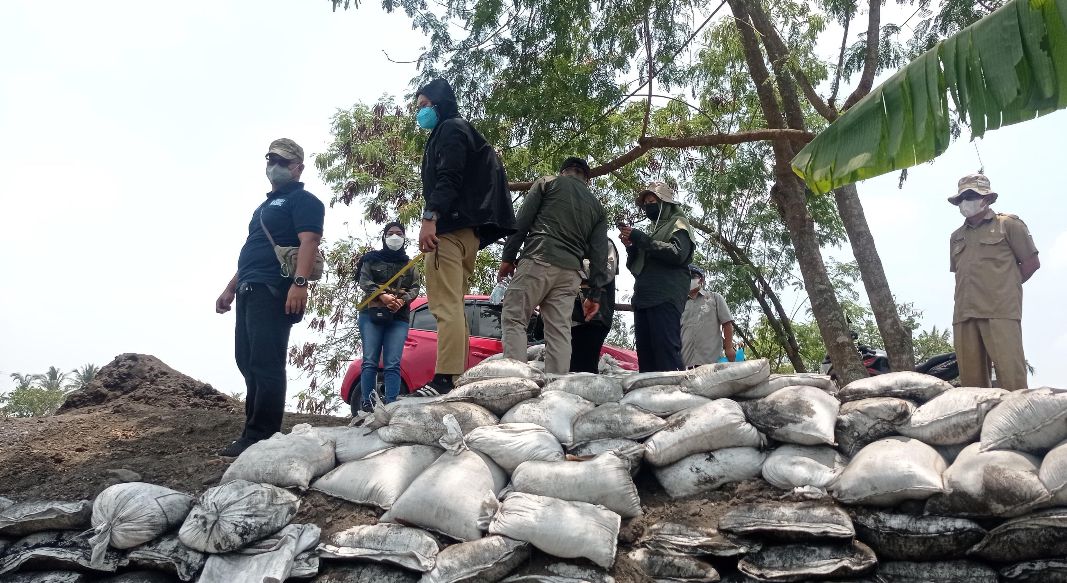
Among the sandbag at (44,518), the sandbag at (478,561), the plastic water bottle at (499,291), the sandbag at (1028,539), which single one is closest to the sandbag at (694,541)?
the sandbag at (478,561)

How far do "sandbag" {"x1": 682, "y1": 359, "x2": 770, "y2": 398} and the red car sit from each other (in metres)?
2.56

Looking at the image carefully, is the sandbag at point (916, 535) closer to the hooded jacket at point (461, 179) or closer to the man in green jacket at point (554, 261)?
the man in green jacket at point (554, 261)

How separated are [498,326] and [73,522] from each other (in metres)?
3.98

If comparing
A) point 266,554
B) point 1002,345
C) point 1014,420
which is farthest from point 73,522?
point 1002,345

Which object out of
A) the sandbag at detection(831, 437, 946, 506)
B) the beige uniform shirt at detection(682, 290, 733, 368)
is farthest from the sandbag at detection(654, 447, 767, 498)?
the beige uniform shirt at detection(682, 290, 733, 368)

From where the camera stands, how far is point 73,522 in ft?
10.7

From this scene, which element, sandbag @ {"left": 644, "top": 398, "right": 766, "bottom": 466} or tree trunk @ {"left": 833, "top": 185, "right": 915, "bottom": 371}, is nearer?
sandbag @ {"left": 644, "top": 398, "right": 766, "bottom": 466}

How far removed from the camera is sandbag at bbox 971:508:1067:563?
8.43 feet

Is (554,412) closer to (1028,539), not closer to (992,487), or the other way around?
(992,487)

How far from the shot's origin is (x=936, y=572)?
2705mm

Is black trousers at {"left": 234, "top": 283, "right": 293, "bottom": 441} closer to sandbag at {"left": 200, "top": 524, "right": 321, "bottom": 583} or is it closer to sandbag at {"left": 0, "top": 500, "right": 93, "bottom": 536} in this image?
sandbag at {"left": 0, "top": 500, "right": 93, "bottom": 536}

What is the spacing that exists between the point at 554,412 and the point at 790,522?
1.18 m

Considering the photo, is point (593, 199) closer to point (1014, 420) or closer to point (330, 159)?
point (1014, 420)

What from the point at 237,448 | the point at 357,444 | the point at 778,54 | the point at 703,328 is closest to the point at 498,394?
the point at 357,444
